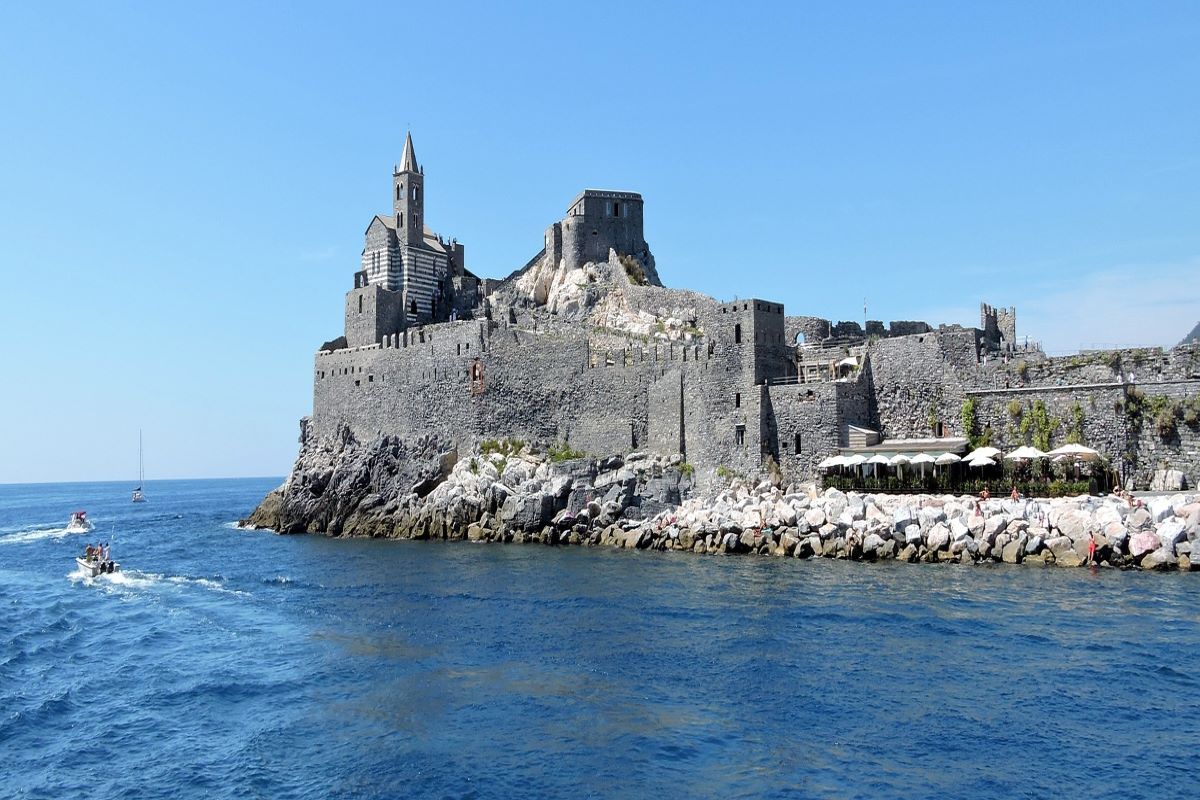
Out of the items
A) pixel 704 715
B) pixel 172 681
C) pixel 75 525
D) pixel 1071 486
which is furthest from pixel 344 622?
pixel 75 525

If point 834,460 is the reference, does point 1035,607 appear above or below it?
below

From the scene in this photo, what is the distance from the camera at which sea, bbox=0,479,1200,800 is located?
15.8 m

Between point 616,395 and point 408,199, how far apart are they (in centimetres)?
2479

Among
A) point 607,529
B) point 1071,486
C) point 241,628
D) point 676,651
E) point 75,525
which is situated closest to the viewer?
point 676,651

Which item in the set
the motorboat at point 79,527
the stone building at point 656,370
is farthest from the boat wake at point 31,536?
the stone building at point 656,370

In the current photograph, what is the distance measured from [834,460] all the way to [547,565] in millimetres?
12764

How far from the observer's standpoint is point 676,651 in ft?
75.9

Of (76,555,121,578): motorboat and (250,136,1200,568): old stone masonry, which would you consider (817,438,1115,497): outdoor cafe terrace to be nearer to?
(250,136,1200,568): old stone masonry

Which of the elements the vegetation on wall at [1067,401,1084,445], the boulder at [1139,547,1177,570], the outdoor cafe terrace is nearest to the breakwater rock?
the boulder at [1139,547,1177,570]

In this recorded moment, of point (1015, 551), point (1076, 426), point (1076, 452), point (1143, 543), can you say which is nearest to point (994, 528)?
point (1015, 551)

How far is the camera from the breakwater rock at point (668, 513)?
103ft

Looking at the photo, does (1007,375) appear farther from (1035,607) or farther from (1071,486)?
(1035,607)

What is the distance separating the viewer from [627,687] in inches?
804

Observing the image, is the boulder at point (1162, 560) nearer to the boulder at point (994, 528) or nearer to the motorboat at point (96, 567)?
the boulder at point (994, 528)
